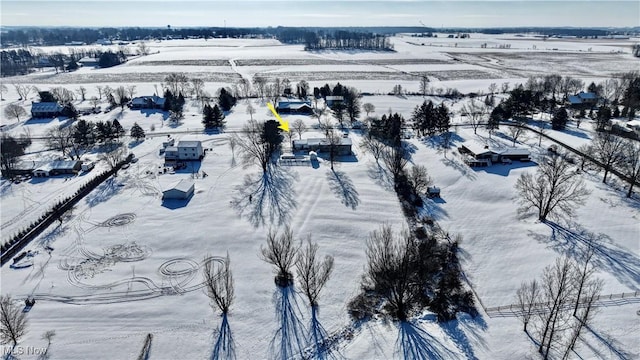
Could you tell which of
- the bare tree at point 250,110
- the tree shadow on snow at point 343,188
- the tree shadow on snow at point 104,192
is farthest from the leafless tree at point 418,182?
the bare tree at point 250,110

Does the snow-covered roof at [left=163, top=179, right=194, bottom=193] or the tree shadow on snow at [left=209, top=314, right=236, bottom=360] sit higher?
the snow-covered roof at [left=163, top=179, right=194, bottom=193]

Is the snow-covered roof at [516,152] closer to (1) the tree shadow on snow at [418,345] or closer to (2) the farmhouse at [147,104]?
(1) the tree shadow on snow at [418,345]

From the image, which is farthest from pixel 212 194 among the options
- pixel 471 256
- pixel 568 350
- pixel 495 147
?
pixel 495 147

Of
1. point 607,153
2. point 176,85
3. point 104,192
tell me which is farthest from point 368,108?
point 176,85

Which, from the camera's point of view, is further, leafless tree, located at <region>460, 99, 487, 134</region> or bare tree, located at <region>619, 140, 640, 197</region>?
leafless tree, located at <region>460, 99, 487, 134</region>

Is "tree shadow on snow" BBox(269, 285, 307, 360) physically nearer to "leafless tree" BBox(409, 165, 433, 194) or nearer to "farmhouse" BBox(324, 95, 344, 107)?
"leafless tree" BBox(409, 165, 433, 194)

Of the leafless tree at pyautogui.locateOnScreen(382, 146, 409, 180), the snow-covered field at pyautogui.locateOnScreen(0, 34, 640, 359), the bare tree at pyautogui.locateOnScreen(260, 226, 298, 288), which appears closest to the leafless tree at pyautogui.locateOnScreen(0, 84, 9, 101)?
the snow-covered field at pyautogui.locateOnScreen(0, 34, 640, 359)
